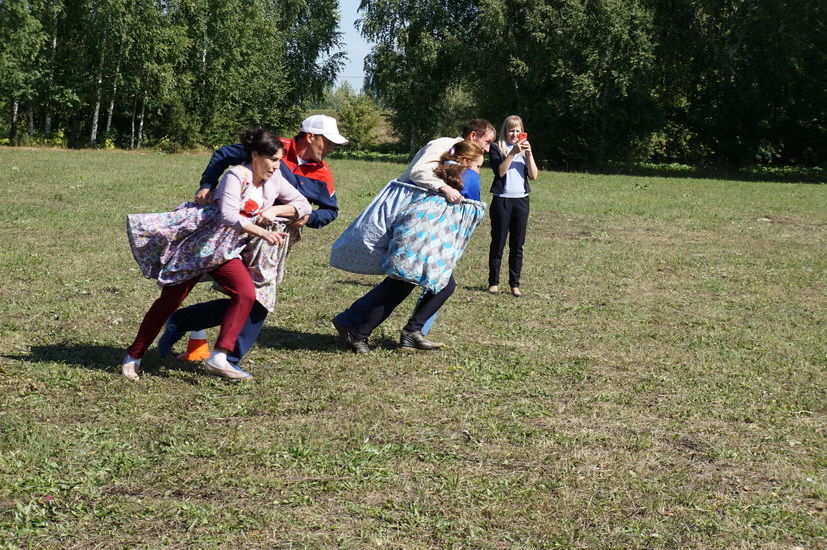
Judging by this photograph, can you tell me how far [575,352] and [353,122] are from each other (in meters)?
72.7

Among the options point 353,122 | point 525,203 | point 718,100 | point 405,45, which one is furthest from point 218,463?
point 353,122

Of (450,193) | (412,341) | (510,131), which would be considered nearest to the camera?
(450,193)

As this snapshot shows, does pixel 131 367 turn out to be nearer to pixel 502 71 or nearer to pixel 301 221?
pixel 301 221

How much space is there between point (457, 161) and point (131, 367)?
277 cm

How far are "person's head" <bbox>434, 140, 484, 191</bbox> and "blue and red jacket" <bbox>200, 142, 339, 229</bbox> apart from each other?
0.90 metres

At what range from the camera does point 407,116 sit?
51.8 meters

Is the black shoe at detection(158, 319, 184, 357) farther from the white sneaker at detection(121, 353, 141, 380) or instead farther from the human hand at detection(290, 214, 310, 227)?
the human hand at detection(290, 214, 310, 227)

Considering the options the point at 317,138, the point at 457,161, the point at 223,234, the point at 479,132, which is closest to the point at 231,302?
the point at 223,234

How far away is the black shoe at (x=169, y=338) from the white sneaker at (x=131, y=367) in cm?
45

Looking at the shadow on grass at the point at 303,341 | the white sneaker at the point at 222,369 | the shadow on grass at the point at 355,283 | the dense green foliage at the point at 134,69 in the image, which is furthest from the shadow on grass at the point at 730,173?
the white sneaker at the point at 222,369

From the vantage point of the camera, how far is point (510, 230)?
396 inches

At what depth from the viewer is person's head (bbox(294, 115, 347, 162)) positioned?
6.07 metres

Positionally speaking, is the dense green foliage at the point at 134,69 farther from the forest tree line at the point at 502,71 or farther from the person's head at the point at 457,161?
the person's head at the point at 457,161

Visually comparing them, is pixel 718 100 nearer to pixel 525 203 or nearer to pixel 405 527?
pixel 525 203
